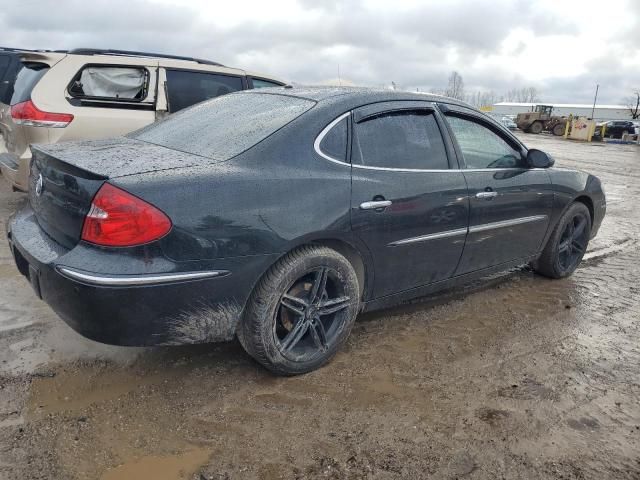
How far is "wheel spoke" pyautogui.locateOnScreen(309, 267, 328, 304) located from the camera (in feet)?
9.05

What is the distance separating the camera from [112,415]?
2.43m

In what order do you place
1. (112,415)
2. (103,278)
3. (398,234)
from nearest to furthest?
(103,278), (112,415), (398,234)

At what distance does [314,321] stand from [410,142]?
4.10ft

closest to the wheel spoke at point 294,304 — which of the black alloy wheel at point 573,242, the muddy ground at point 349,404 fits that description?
the muddy ground at point 349,404

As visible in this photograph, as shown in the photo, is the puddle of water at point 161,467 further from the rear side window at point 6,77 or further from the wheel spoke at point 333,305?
the rear side window at point 6,77

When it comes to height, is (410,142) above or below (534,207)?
above

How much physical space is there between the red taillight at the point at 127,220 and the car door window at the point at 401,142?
1.18 m

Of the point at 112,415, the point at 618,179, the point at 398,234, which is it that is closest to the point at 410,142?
the point at 398,234

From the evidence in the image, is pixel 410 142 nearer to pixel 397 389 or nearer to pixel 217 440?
pixel 397 389

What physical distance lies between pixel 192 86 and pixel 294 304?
4.21m

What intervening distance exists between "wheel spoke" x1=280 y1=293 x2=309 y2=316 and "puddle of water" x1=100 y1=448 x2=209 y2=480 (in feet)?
2.65

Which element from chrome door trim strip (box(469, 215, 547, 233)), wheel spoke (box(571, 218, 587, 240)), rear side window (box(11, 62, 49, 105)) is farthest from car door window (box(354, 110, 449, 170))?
rear side window (box(11, 62, 49, 105))

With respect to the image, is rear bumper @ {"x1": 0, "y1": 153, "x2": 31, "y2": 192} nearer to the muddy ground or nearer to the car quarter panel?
the muddy ground

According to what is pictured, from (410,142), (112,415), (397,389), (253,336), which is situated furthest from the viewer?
(410,142)
